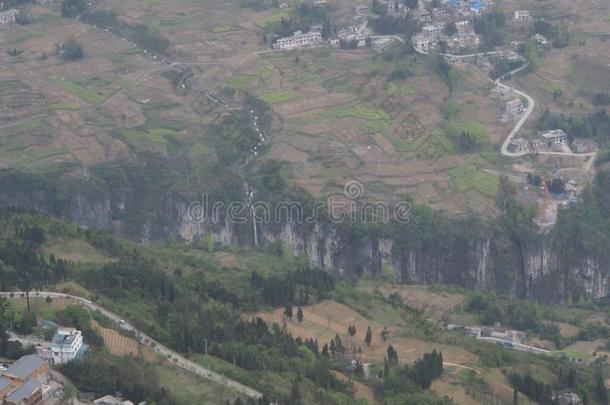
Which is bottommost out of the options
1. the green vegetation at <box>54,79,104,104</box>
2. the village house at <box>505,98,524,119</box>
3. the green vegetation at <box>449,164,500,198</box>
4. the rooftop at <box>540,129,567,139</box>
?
the green vegetation at <box>449,164,500,198</box>

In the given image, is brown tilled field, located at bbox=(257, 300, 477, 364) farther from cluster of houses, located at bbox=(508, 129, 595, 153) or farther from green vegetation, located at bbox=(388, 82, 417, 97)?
green vegetation, located at bbox=(388, 82, 417, 97)

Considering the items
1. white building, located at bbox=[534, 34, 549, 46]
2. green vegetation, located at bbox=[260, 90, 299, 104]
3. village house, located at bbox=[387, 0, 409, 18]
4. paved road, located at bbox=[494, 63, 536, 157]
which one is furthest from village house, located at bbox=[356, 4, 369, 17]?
green vegetation, located at bbox=[260, 90, 299, 104]

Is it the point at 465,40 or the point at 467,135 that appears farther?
the point at 465,40

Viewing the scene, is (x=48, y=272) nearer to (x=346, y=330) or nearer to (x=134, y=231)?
(x=346, y=330)

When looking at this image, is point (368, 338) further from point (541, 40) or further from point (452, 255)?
point (541, 40)

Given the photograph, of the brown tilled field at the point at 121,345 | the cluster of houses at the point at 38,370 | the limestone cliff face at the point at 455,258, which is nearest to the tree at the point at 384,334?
the brown tilled field at the point at 121,345

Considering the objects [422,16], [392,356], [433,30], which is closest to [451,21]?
[433,30]

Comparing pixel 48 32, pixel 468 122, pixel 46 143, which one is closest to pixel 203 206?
pixel 46 143
